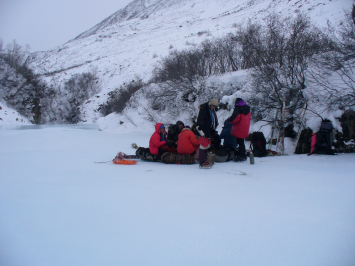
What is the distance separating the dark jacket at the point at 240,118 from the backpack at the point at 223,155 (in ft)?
1.58

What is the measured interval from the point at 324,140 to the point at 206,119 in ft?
12.3

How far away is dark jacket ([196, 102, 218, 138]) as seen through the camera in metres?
4.92

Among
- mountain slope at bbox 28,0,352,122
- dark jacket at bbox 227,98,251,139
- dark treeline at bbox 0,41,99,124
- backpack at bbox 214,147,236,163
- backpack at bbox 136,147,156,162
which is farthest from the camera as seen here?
mountain slope at bbox 28,0,352,122

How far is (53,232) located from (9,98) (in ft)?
121

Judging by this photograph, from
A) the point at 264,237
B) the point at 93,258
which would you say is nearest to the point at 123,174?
the point at 93,258

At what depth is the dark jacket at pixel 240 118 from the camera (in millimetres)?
5273

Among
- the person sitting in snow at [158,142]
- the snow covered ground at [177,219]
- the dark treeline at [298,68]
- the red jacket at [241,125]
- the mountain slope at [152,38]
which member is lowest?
the snow covered ground at [177,219]

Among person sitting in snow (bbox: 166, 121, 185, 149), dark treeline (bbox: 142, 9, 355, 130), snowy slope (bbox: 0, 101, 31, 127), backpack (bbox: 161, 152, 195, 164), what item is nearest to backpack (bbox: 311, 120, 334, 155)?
dark treeline (bbox: 142, 9, 355, 130)

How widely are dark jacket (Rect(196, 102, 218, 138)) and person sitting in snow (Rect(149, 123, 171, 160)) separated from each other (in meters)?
1.15

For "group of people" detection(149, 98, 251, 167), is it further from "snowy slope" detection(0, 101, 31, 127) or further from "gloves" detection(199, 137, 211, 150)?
"snowy slope" detection(0, 101, 31, 127)

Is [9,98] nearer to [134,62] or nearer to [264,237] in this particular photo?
[134,62]

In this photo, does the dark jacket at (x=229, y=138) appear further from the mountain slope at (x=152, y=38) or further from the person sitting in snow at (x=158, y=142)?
the mountain slope at (x=152, y=38)

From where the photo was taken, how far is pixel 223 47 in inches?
611

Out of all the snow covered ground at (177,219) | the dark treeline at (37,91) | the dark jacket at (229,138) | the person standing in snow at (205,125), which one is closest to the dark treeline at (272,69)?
the dark jacket at (229,138)
